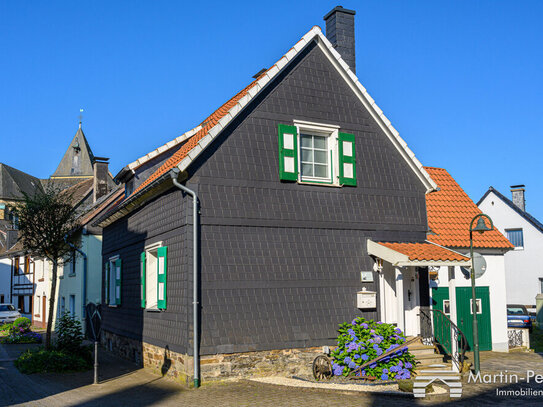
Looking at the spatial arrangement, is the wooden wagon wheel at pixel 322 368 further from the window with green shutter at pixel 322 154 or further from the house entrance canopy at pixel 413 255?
Answer: the window with green shutter at pixel 322 154

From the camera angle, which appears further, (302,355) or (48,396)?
(302,355)

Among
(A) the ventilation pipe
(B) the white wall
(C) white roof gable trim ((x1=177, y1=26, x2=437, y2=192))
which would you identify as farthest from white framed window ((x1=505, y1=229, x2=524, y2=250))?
(A) the ventilation pipe

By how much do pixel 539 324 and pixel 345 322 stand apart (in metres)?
22.4

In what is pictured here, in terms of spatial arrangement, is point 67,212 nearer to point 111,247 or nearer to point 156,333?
point 111,247

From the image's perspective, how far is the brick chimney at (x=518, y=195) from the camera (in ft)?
126

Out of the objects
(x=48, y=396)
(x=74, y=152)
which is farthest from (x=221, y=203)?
(x=74, y=152)

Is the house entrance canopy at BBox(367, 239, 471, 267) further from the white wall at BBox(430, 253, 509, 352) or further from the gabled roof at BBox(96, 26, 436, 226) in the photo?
the white wall at BBox(430, 253, 509, 352)

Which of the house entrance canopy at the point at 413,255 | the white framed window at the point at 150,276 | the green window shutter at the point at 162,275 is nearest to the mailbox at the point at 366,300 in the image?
the house entrance canopy at the point at 413,255

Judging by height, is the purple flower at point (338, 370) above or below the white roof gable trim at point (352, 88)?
below

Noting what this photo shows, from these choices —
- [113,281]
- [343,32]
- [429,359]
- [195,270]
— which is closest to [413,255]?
[429,359]

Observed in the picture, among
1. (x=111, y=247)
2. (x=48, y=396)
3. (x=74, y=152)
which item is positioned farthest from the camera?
(x=74, y=152)

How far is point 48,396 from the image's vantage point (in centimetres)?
1162

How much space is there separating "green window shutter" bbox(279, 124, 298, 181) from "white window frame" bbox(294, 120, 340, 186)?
0.20 m

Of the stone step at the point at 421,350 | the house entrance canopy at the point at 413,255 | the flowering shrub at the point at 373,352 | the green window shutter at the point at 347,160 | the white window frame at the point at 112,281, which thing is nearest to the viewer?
the flowering shrub at the point at 373,352
